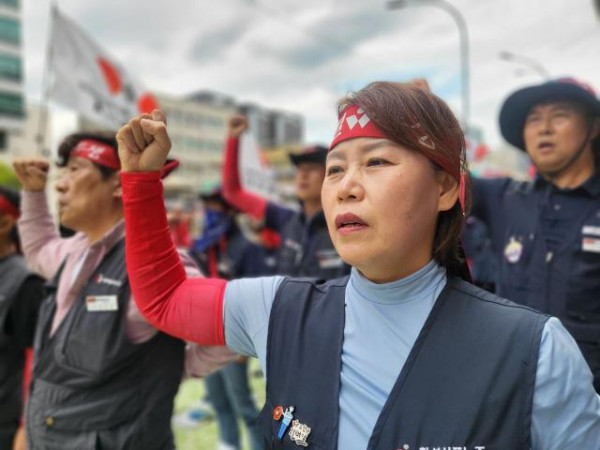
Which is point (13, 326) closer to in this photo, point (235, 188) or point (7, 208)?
point (7, 208)

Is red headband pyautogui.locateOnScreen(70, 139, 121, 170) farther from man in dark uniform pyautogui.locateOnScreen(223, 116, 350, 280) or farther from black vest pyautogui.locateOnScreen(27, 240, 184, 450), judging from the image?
man in dark uniform pyautogui.locateOnScreen(223, 116, 350, 280)

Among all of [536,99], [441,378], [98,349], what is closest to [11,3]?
[98,349]

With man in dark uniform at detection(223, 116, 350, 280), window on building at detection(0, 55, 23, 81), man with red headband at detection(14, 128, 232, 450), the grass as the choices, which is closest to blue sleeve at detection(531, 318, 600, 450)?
man with red headband at detection(14, 128, 232, 450)

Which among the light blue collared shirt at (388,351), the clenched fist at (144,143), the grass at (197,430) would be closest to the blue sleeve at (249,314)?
the light blue collared shirt at (388,351)

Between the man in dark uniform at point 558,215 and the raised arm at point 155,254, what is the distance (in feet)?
4.87

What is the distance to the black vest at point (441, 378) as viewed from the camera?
3.22 ft

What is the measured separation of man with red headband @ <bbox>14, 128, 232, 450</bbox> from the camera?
5.87 ft

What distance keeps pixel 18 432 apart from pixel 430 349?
2683 mm

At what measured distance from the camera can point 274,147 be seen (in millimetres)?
89125

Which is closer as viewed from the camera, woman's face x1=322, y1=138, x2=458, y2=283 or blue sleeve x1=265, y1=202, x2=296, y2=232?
woman's face x1=322, y1=138, x2=458, y2=283

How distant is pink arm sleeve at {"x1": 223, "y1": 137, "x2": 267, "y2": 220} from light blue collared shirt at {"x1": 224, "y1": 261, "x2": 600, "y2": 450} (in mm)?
2118

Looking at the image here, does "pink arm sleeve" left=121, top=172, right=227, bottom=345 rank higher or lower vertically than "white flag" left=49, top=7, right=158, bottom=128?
lower

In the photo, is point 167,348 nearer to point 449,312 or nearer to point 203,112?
point 449,312

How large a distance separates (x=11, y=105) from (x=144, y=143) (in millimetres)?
48552
